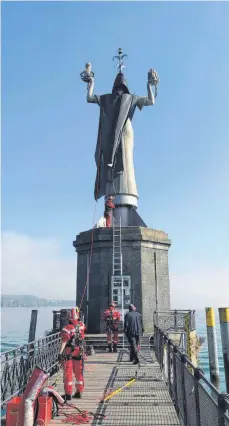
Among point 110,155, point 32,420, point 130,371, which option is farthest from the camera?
point 110,155

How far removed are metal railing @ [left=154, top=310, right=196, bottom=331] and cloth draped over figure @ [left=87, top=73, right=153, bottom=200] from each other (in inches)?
299

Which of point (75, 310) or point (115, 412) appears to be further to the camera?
point (75, 310)

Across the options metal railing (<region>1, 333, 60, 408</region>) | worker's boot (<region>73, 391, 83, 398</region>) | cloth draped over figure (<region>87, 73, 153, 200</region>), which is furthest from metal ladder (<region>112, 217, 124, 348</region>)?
worker's boot (<region>73, 391, 83, 398</region>)

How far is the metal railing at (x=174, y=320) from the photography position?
1702 centimetres

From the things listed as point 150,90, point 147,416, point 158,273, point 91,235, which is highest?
point 150,90

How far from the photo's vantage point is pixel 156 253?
19.5 m

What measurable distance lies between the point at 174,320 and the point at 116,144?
10.6 meters

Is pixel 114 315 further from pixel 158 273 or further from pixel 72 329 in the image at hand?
pixel 72 329

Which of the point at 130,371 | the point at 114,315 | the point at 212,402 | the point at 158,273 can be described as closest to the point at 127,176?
the point at 158,273

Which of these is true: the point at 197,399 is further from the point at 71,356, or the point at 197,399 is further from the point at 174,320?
the point at 174,320

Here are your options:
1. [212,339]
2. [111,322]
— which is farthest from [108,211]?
[212,339]

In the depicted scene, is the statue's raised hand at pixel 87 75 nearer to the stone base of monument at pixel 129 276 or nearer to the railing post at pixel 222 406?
the stone base of monument at pixel 129 276

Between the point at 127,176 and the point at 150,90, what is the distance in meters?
5.85

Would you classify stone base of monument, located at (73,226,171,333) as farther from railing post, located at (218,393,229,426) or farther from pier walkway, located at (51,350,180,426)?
railing post, located at (218,393,229,426)
